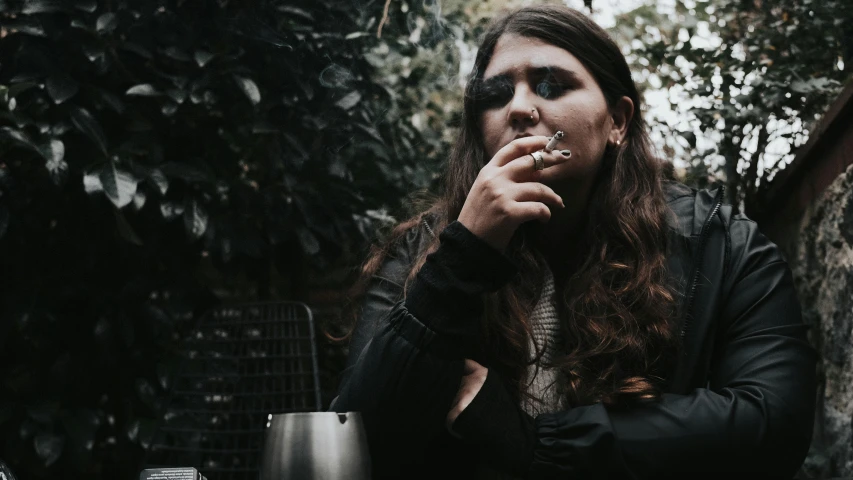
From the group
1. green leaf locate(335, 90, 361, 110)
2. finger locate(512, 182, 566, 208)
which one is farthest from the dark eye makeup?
green leaf locate(335, 90, 361, 110)

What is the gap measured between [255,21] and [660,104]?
162cm

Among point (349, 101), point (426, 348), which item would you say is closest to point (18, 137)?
point (349, 101)

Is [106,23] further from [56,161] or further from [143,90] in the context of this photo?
[56,161]

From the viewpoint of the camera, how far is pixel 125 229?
260 centimetres

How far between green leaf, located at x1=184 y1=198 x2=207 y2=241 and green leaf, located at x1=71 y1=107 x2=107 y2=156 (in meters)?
0.37

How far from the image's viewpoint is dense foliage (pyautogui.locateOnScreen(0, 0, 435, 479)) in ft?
8.34

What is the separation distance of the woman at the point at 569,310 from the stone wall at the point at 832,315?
69 cm

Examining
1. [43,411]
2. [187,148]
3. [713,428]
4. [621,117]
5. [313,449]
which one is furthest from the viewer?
[187,148]

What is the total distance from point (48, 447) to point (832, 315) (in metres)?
2.50

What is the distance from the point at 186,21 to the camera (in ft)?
8.96

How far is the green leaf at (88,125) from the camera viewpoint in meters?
2.49

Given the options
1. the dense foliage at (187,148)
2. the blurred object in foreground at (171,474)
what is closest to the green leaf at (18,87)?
the dense foliage at (187,148)

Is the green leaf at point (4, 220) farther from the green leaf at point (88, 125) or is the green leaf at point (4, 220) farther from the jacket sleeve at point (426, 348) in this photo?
the jacket sleeve at point (426, 348)

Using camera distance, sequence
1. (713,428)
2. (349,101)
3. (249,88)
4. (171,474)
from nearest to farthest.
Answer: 1. (171,474)
2. (713,428)
3. (249,88)
4. (349,101)
